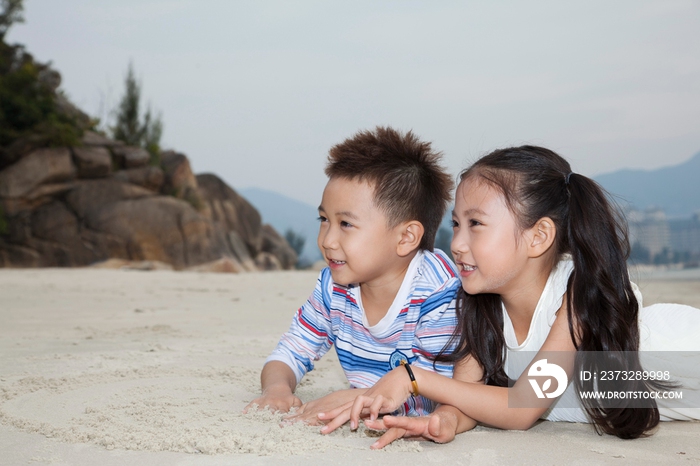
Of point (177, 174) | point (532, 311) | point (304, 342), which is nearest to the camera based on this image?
point (532, 311)

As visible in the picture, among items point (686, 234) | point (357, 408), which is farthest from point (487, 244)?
point (686, 234)

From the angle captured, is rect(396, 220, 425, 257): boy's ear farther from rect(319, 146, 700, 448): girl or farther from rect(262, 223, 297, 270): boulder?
rect(262, 223, 297, 270): boulder

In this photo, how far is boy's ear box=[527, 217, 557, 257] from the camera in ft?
7.17

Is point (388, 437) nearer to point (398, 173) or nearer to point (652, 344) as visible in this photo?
point (398, 173)

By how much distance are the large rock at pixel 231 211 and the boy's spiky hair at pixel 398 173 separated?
50.6 feet

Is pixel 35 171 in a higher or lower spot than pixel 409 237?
lower

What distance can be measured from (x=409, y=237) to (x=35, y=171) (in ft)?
42.5

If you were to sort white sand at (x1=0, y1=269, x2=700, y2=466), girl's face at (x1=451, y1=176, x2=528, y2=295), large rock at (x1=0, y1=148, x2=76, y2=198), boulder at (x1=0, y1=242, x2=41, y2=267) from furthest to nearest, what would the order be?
large rock at (x1=0, y1=148, x2=76, y2=198) → boulder at (x1=0, y1=242, x2=41, y2=267) → girl's face at (x1=451, y1=176, x2=528, y2=295) → white sand at (x1=0, y1=269, x2=700, y2=466)

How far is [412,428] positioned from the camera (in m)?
1.83

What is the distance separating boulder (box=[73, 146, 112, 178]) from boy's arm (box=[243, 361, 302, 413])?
42.7 ft

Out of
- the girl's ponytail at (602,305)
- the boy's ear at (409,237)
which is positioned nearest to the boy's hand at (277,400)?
the boy's ear at (409,237)

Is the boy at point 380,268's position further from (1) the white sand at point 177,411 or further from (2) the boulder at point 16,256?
(2) the boulder at point 16,256

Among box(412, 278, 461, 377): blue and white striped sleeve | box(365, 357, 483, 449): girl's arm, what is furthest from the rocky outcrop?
box(365, 357, 483, 449): girl's arm

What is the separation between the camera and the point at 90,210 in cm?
1384
